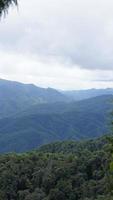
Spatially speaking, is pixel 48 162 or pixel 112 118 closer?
pixel 112 118

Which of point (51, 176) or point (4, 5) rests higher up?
point (51, 176)

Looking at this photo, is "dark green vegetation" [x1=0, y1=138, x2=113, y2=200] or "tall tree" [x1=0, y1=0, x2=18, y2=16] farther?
"dark green vegetation" [x1=0, y1=138, x2=113, y2=200]

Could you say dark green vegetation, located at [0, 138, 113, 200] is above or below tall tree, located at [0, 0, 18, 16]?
above

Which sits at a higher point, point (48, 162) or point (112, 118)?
point (48, 162)

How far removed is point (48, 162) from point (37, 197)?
75.4 ft

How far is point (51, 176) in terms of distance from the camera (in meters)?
125

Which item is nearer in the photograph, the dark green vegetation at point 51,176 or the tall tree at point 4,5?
the tall tree at point 4,5

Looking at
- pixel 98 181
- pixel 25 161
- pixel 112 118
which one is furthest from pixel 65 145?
pixel 112 118

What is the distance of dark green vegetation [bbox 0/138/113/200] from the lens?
117438 millimetres

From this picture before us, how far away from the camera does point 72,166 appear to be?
428 feet

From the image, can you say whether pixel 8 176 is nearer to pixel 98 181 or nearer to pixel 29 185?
pixel 29 185

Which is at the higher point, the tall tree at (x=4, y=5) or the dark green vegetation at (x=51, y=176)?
the dark green vegetation at (x=51, y=176)

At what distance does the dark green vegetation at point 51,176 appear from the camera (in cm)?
11744

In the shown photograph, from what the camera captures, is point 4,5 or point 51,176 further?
point 51,176
